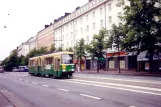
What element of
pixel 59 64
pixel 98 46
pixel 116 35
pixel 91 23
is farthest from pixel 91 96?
pixel 91 23

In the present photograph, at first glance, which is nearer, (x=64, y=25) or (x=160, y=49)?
(x=160, y=49)

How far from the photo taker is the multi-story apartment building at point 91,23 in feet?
170

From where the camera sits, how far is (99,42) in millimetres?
50219

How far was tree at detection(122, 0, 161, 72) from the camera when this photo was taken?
33312 mm

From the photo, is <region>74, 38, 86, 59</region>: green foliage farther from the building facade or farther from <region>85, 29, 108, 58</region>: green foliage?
<region>85, 29, 108, 58</region>: green foliage

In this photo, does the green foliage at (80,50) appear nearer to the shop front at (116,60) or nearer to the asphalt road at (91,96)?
the shop front at (116,60)

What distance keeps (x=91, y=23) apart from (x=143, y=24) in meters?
28.6

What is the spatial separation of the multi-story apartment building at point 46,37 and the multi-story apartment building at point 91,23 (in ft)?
21.8

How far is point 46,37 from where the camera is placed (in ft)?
325

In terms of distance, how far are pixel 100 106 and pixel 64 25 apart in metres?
70.9

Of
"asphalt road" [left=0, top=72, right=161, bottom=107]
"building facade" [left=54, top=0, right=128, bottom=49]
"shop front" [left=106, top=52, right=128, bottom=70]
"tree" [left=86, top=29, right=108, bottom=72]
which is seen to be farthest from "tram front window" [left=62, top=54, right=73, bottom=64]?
"building facade" [left=54, top=0, right=128, bottom=49]

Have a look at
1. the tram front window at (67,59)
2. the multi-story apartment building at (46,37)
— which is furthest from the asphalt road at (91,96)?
the multi-story apartment building at (46,37)

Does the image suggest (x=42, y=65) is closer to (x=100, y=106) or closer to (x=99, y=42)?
(x=99, y=42)

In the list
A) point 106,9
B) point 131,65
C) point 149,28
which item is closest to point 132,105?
point 149,28
